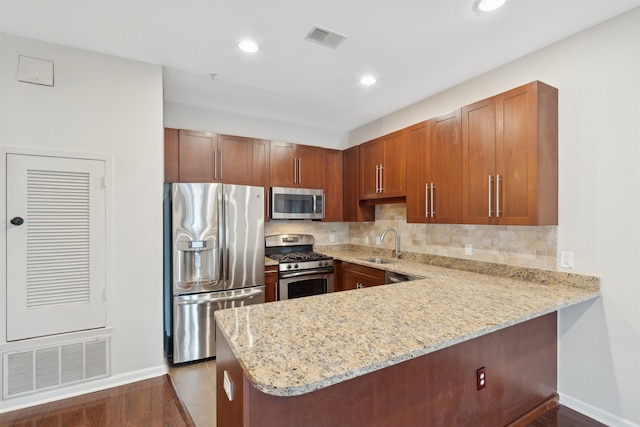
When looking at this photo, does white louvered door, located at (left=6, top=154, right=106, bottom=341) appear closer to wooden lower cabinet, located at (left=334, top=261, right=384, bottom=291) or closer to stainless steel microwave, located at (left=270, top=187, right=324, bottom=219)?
stainless steel microwave, located at (left=270, top=187, right=324, bottom=219)

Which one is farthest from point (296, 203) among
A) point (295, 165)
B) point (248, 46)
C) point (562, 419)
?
point (562, 419)

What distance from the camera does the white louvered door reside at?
6.98ft

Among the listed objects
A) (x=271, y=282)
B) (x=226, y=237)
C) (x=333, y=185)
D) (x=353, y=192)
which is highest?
(x=333, y=185)

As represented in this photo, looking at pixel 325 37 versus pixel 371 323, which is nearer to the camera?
pixel 371 323

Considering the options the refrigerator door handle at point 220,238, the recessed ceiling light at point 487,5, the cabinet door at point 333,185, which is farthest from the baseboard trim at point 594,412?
the refrigerator door handle at point 220,238

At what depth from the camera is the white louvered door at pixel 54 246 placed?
6.98ft

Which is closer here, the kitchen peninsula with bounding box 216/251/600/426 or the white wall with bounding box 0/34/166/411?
the kitchen peninsula with bounding box 216/251/600/426

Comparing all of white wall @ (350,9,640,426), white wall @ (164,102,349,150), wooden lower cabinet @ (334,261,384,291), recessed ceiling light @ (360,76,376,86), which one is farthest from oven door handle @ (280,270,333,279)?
white wall @ (350,9,640,426)

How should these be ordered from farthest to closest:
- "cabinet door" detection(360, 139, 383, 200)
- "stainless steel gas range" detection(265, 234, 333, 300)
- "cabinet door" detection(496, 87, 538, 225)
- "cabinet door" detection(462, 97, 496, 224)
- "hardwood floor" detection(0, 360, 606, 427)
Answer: "cabinet door" detection(360, 139, 383, 200), "stainless steel gas range" detection(265, 234, 333, 300), "cabinet door" detection(462, 97, 496, 224), "cabinet door" detection(496, 87, 538, 225), "hardwood floor" detection(0, 360, 606, 427)

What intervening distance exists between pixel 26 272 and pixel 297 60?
261cm

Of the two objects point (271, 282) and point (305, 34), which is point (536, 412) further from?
point (305, 34)

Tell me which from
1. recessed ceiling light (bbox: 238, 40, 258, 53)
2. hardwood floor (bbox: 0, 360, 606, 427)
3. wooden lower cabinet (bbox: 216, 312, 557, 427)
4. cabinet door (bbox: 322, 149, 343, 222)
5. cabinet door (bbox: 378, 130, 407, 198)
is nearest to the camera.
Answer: wooden lower cabinet (bbox: 216, 312, 557, 427)

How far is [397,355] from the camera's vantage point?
42.8 inches

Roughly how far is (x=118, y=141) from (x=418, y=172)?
2721 mm
